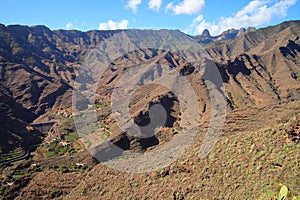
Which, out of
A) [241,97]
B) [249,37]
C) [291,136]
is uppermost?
[249,37]

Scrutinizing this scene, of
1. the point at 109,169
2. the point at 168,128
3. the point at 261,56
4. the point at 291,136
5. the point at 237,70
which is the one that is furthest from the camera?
the point at 261,56

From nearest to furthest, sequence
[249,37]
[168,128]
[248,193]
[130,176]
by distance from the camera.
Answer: [248,193]
[130,176]
[168,128]
[249,37]

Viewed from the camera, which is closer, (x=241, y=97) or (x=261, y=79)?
(x=241, y=97)

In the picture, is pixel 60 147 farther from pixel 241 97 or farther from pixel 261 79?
pixel 261 79

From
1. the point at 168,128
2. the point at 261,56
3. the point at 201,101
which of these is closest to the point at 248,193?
the point at 168,128

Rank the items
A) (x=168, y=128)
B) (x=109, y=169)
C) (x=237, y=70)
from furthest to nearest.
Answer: (x=237, y=70) → (x=168, y=128) → (x=109, y=169)

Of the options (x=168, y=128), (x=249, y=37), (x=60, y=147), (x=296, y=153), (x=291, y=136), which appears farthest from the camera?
(x=249, y=37)

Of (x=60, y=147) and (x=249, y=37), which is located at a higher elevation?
(x=249, y=37)

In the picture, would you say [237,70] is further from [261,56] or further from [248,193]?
[248,193]

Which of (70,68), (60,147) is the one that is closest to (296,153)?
(60,147)
